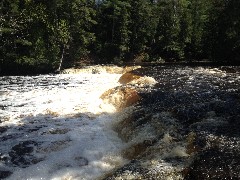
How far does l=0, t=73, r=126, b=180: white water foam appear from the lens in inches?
347

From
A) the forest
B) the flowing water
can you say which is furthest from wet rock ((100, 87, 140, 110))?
the forest

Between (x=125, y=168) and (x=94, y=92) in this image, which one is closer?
(x=125, y=168)

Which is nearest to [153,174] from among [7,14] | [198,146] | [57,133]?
[198,146]

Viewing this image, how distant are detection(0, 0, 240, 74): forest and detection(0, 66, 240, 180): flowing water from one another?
34.7 ft

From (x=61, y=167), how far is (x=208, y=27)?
25592mm

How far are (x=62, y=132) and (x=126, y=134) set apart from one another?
220 cm

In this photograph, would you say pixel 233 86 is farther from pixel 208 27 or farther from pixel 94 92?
pixel 208 27

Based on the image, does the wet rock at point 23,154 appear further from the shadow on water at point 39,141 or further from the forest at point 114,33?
the forest at point 114,33

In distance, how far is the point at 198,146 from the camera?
27.8 ft

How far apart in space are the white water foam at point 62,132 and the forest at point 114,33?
9002mm

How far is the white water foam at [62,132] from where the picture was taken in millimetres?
8820

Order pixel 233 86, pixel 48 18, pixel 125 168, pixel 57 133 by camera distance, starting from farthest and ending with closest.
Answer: pixel 48 18 < pixel 233 86 < pixel 57 133 < pixel 125 168

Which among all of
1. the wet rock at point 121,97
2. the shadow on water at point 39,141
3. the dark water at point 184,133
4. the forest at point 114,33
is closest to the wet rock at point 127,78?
the dark water at point 184,133

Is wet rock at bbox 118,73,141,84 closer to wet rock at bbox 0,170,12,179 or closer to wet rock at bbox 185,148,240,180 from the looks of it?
wet rock at bbox 0,170,12,179
